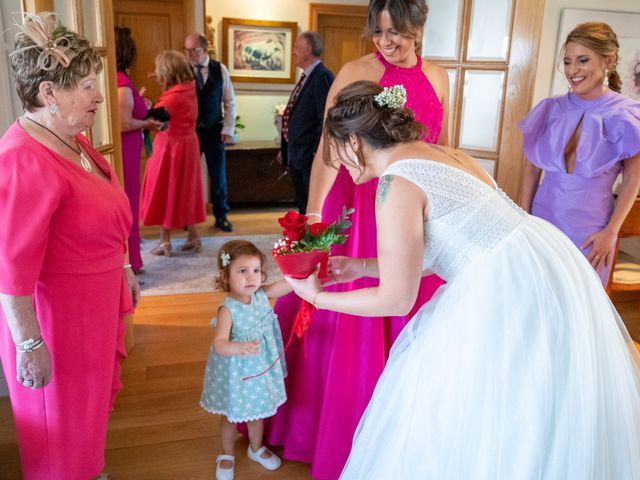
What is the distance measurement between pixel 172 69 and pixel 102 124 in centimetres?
191

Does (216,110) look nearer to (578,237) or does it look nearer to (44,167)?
(578,237)

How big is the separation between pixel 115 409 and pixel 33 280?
52.8 inches

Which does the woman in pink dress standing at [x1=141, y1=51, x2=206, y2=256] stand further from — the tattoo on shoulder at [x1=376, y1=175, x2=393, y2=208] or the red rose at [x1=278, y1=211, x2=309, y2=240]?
the tattoo on shoulder at [x1=376, y1=175, x2=393, y2=208]

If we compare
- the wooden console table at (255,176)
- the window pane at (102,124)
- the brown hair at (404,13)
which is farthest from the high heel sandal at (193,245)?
the brown hair at (404,13)

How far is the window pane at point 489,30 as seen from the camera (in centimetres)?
331

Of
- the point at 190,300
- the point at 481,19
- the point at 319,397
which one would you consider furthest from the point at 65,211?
the point at 481,19

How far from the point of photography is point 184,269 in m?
4.52

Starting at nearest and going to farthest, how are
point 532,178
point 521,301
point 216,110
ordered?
point 521,301 < point 532,178 < point 216,110

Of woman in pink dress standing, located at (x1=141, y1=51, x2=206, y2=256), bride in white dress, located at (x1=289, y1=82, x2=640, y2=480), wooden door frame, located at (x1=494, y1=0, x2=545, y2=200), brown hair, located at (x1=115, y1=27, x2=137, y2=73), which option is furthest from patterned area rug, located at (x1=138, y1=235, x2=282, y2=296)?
bride in white dress, located at (x1=289, y1=82, x2=640, y2=480)

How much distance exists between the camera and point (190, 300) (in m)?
3.96

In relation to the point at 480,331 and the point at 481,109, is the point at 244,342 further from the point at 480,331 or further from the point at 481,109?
the point at 481,109

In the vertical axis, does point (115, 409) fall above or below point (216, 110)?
below

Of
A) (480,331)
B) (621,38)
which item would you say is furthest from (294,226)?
(621,38)

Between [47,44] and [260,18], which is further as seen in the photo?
[260,18]
